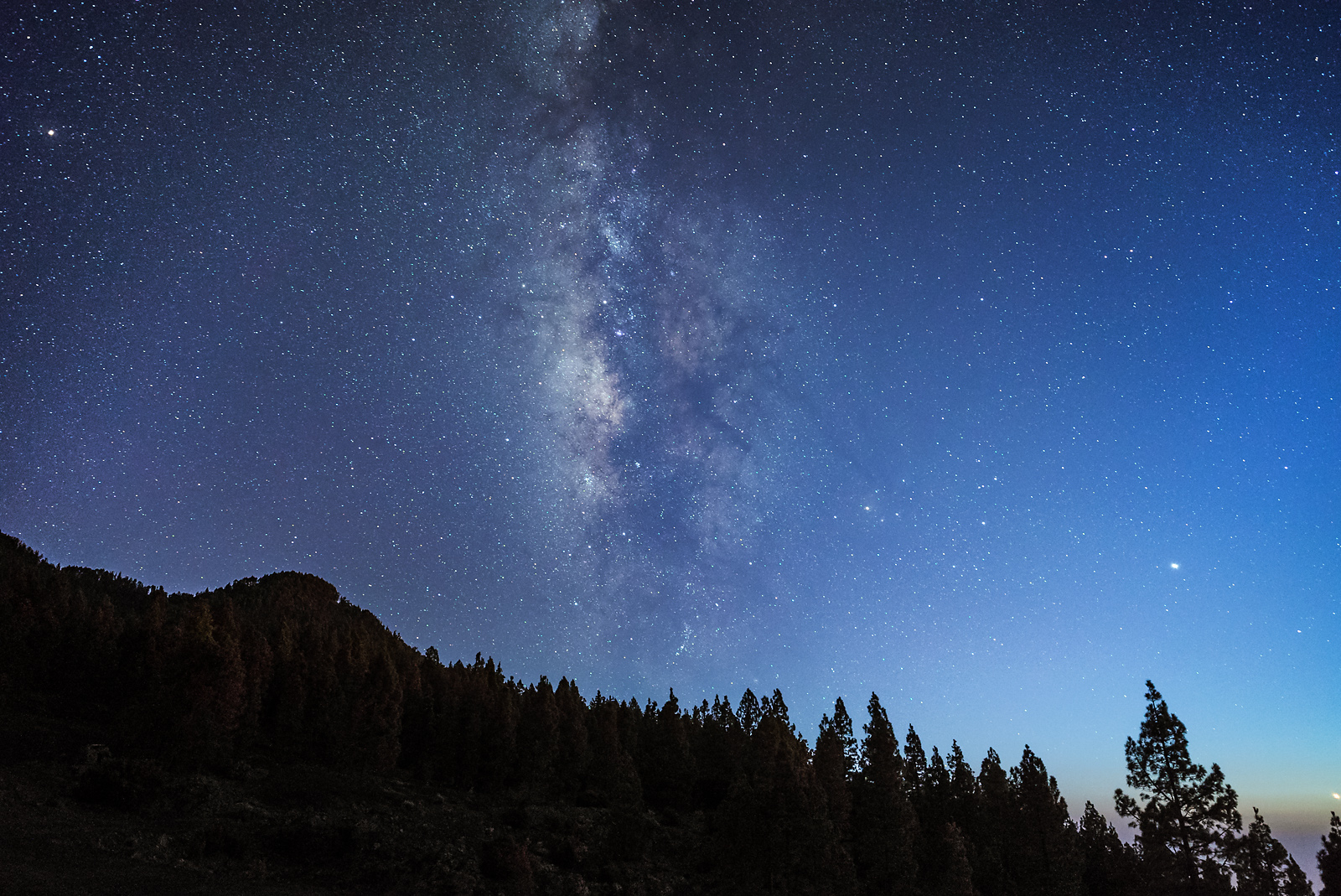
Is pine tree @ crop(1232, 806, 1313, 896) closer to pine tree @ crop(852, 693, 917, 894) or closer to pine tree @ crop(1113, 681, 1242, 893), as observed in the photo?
pine tree @ crop(1113, 681, 1242, 893)

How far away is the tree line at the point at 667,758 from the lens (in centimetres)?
3956

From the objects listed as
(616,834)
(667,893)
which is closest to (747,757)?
(616,834)

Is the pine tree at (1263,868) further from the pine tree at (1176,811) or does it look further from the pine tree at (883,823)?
the pine tree at (883,823)

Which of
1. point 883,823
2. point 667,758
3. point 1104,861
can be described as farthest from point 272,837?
point 1104,861

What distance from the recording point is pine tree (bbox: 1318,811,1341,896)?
46.1 m

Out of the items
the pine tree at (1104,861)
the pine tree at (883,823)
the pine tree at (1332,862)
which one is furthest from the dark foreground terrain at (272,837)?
the pine tree at (1332,862)

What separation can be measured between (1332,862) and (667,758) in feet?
183

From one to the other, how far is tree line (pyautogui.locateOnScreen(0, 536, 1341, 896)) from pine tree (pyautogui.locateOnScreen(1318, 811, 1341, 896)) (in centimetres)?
21

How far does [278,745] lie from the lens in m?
66.2

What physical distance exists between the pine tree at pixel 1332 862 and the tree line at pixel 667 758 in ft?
0.69

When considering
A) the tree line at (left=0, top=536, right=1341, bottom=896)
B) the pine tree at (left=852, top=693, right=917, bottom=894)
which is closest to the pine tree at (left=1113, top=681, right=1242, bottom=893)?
the tree line at (left=0, top=536, right=1341, bottom=896)

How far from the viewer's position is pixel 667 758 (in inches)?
3086

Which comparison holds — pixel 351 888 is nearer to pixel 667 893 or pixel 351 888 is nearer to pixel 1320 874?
pixel 667 893

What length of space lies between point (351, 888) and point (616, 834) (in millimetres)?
18971
